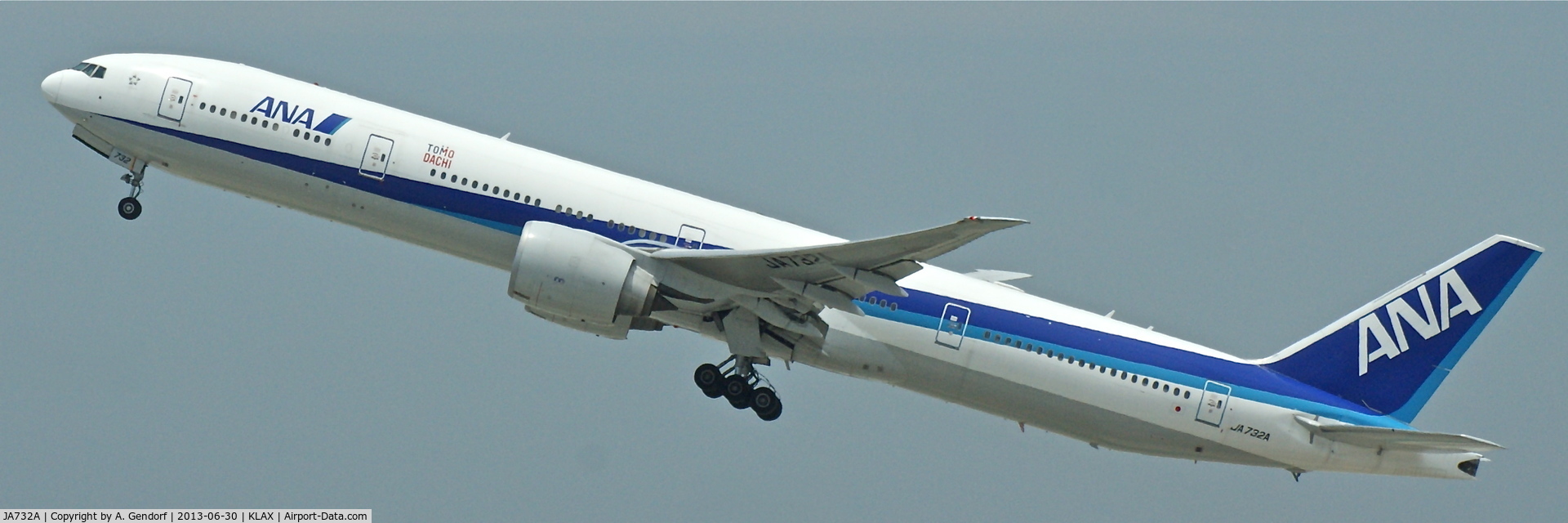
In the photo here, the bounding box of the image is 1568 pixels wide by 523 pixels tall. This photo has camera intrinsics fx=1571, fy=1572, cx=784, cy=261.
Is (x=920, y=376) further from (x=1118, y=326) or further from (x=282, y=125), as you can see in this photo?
(x=282, y=125)

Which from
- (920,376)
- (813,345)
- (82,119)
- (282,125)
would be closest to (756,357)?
(813,345)

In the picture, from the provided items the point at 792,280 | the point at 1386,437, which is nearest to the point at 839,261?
the point at 792,280

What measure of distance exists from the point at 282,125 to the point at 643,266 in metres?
7.94

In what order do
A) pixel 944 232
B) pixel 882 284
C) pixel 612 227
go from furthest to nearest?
pixel 612 227, pixel 882 284, pixel 944 232

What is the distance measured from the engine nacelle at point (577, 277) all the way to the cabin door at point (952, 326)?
19.0 feet

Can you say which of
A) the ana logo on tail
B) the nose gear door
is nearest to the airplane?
the nose gear door

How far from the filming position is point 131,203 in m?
34.5

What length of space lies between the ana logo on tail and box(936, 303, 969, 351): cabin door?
29.7 ft

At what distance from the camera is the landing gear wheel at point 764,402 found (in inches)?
1332

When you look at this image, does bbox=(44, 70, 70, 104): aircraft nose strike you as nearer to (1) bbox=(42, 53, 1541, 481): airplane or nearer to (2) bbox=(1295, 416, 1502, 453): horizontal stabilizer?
(1) bbox=(42, 53, 1541, 481): airplane

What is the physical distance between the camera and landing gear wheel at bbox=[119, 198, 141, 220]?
34.5 m

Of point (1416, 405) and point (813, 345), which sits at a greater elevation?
point (1416, 405)

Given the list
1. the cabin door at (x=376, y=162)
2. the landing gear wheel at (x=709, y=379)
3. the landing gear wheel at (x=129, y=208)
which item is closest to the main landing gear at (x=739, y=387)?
the landing gear wheel at (x=709, y=379)

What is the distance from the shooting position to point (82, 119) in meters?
32.9
